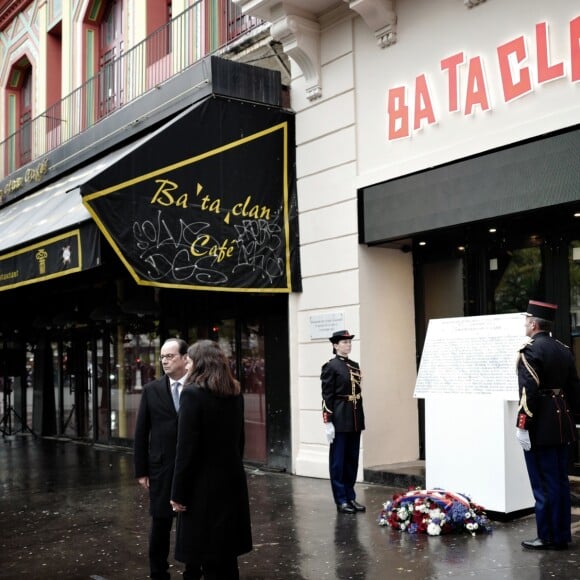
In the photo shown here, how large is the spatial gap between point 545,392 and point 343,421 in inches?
97.2

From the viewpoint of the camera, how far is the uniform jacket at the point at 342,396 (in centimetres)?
830

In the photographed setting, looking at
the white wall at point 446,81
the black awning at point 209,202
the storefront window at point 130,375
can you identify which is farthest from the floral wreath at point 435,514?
the storefront window at point 130,375

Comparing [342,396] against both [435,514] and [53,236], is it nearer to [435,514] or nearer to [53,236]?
[435,514]

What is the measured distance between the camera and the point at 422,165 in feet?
31.0

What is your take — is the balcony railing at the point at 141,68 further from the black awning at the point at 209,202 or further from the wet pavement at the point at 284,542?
the wet pavement at the point at 284,542

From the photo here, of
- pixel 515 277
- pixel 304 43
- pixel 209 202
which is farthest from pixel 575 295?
pixel 304 43

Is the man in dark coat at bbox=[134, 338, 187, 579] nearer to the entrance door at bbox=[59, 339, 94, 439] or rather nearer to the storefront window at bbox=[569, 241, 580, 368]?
the storefront window at bbox=[569, 241, 580, 368]

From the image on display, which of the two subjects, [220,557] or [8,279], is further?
[8,279]

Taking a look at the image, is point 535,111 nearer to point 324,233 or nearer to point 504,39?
point 504,39

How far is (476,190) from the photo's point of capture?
346 inches

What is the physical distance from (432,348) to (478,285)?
1.92 m

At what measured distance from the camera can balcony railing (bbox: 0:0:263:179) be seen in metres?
12.5

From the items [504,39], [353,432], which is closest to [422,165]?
[504,39]

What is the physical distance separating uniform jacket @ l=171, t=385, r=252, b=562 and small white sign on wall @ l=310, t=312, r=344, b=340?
573 centimetres
